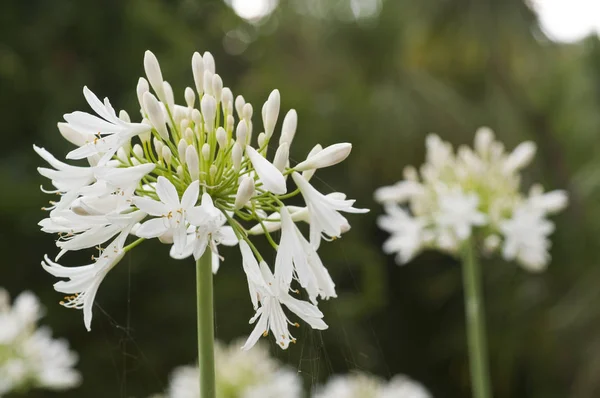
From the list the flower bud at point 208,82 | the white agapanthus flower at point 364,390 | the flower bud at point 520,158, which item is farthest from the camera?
the white agapanthus flower at point 364,390

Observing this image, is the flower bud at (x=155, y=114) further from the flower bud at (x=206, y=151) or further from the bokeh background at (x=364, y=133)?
the bokeh background at (x=364, y=133)

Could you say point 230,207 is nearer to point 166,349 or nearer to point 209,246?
point 209,246

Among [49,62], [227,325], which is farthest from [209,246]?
[49,62]

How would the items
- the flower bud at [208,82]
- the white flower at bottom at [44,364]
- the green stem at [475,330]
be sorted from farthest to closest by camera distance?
1. the white flower at bottom at [44,364]
2. the green stem at [475,330]
3. the flower bud at [208,82]

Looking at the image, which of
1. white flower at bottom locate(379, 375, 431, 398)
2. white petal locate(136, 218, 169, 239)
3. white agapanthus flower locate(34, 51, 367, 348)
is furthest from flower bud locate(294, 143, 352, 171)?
white flower at bottom locate(379, 375, 431, 398)

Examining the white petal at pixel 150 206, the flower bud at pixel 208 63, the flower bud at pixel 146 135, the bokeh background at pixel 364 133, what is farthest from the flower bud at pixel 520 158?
the bokeh background at pixel 364 133

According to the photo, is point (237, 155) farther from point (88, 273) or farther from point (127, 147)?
point (88, 273)

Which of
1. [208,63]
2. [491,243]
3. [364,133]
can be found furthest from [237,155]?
[364,133]

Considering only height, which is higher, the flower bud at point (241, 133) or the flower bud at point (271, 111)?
the flower bud at point (271, 111)
